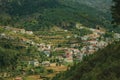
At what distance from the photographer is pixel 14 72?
163 metres

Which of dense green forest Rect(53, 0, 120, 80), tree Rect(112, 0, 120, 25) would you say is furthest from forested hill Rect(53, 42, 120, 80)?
tree Rect(112, 0, 120, 25)

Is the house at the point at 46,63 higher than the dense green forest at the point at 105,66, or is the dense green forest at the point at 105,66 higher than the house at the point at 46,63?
the dense green forest at the point at 105,66

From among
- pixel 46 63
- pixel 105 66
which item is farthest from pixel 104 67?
pixel 46 63

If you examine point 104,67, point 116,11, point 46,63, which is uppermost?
point 116,11

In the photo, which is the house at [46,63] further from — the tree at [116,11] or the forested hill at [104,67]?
the tree at [116,11]

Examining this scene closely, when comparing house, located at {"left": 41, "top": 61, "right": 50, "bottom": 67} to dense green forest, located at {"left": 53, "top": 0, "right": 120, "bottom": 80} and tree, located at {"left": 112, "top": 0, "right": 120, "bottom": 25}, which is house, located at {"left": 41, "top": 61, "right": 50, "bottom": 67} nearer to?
dense green forest, located at {"left": 53, "top": 0, "right": 120, "bottom": 80}

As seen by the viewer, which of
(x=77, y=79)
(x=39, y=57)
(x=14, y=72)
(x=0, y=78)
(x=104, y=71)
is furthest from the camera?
(x=39, y=57)

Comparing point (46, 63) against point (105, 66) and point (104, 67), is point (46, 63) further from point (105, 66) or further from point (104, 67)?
point (104, 67)

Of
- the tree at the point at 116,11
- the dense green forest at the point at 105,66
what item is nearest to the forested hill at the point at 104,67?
A: the dense green forest at the point at 105,66

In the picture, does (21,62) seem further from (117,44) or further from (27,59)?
(117,44)

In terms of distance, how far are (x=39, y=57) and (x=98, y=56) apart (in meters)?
126

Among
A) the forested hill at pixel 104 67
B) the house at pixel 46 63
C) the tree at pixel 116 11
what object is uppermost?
the tree at pixel 116 11

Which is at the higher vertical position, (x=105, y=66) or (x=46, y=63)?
(x=105, y=66)

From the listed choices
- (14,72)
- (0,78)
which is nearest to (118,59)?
(0,78)
